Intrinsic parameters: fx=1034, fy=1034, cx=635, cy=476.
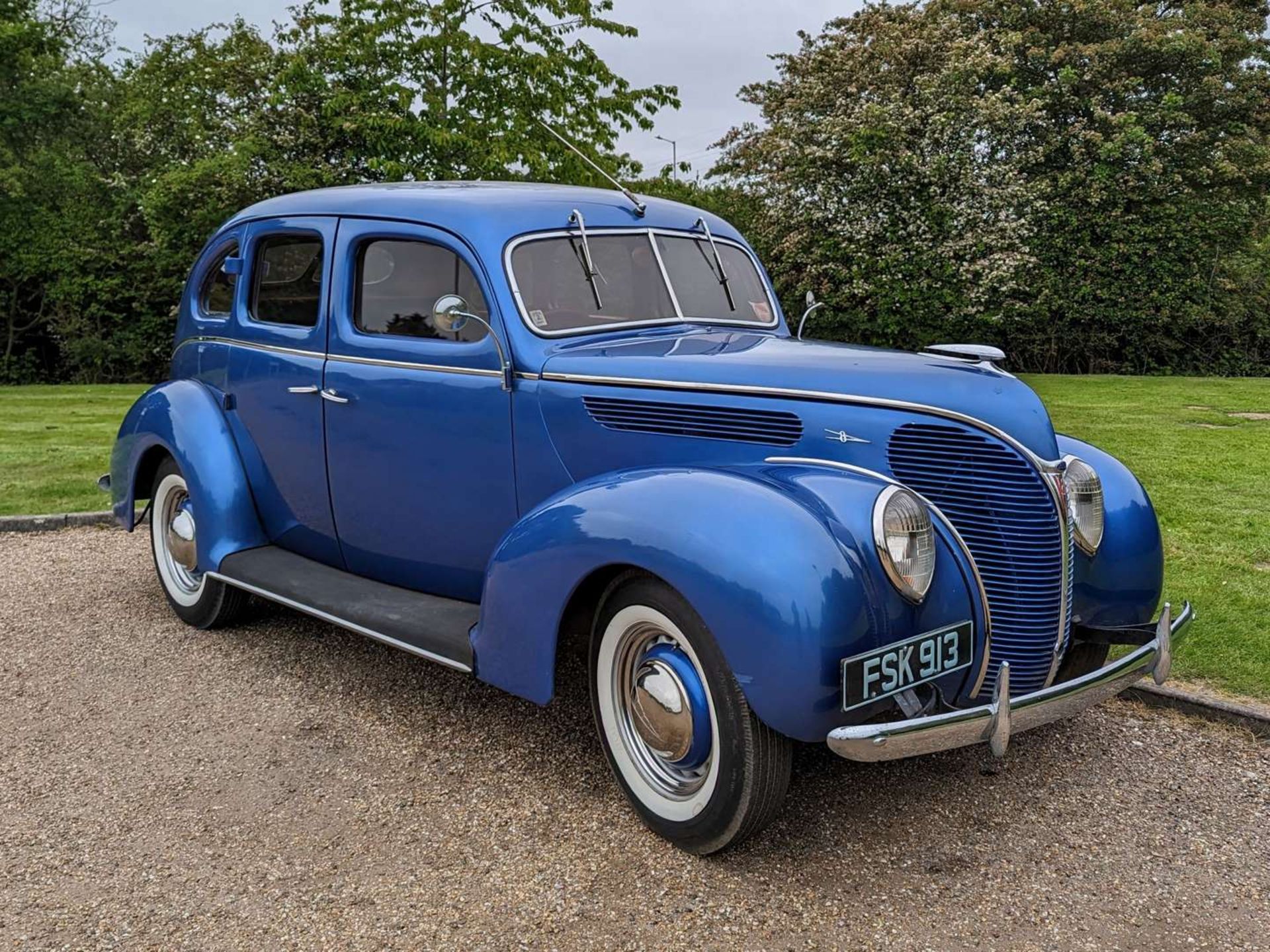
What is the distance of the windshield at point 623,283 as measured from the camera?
12.8 ft

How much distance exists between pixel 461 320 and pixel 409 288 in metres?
0.64

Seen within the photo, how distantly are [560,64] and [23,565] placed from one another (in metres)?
14.4

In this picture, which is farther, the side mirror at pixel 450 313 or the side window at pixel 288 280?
the side window at pixel 288 280

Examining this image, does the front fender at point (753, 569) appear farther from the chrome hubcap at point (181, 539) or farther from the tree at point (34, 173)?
the tree at point (34, 173)

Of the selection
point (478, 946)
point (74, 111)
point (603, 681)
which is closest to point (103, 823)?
point (478, 946)

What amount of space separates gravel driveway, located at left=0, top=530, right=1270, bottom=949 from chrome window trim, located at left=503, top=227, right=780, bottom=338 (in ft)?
4.92

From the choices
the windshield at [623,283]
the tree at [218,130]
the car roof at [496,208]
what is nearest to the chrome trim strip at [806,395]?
the windshield at [623,283]

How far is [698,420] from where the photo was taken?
334 cm

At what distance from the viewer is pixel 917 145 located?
785 inches

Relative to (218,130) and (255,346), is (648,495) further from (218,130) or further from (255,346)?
(218,130)

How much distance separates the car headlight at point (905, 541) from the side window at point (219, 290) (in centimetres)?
359

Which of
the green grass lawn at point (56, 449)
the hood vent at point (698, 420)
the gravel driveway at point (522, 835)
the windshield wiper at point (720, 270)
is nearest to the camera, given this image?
the gravel driveway at point (522, 835)

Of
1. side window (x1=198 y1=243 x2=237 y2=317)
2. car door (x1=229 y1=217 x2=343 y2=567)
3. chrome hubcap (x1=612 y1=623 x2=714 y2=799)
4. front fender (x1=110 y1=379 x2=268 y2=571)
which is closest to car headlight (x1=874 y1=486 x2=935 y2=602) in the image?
chrome hubcap (x1=612 y1=623 x2=714 y2=799)

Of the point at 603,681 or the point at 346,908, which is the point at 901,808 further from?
the point at 346,908
